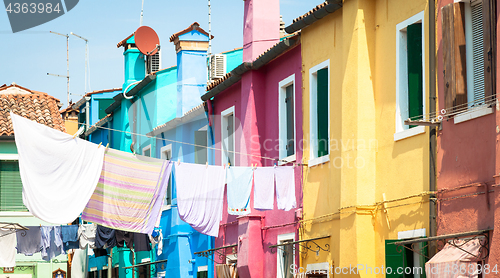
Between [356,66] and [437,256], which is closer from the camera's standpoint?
[437,256]

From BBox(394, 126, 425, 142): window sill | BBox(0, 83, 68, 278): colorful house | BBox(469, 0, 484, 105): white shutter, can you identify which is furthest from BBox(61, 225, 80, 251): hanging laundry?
BBox(469, 0, 484, 105): white shutter

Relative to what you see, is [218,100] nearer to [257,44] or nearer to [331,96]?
[257,44]

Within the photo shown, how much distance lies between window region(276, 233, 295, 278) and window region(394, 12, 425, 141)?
4.72m

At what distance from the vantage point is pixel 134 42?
2888cm

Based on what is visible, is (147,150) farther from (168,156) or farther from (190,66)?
(190,66)

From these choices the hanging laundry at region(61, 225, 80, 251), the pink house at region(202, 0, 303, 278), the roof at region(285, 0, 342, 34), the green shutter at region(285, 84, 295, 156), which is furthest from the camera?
the hanging laundry at region(61, 225, 80, 251)

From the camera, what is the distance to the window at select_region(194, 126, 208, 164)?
21297 mm

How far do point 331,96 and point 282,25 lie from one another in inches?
335

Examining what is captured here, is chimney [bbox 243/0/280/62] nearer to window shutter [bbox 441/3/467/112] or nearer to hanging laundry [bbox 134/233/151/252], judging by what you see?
window shutter [bbox 441/3/467/112]

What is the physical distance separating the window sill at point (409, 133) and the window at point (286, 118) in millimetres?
4247

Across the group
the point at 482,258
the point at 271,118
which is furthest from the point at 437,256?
the point at 271,118

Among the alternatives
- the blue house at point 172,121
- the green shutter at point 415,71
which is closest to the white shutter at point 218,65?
the blue house at point 172,121

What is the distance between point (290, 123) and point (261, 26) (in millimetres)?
3246

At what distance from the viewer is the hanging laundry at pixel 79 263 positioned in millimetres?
30656
